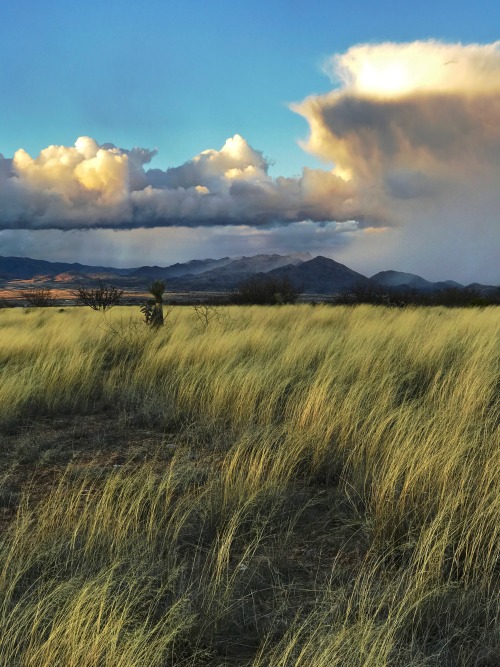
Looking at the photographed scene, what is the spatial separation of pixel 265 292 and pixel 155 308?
17669 millimetres

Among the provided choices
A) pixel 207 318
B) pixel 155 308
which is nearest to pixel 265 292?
pixel 207 318

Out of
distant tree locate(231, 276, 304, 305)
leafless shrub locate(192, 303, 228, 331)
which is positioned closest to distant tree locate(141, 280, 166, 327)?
leafless shrub locate(192, 303, 228, 331)

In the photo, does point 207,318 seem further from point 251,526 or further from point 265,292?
point 265,292

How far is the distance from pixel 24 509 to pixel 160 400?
284 centimetres

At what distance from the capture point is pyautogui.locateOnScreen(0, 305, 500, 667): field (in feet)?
6.81

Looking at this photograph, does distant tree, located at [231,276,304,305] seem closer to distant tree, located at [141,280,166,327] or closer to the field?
distant tree, located at [141,280,166,327]

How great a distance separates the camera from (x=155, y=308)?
1245cm

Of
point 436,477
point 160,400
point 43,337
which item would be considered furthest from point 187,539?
point 43,337

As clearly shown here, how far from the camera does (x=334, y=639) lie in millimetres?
1946

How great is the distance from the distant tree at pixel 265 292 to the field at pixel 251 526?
22799 millimetres

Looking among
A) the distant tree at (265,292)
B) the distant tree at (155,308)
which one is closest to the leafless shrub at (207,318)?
the distant tree at (155,308)

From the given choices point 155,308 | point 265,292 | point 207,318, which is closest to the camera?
point 155,308

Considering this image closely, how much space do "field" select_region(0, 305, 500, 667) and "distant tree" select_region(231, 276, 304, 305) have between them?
22799 mm

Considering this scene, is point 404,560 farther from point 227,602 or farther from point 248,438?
point 248,438
